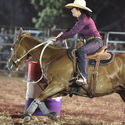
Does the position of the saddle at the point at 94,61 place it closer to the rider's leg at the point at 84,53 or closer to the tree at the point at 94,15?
the rider's leg at the point at 84,53

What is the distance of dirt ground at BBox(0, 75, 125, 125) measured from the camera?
646 centimetres

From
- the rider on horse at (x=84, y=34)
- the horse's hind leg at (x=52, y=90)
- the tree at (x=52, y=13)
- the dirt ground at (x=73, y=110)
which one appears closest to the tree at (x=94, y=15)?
the tree at (x=52, y=13)

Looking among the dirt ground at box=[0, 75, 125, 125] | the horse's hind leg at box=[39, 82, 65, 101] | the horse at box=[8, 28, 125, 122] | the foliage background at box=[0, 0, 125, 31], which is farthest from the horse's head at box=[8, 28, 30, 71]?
the foliage background at box=[0, 0, 125, 31]

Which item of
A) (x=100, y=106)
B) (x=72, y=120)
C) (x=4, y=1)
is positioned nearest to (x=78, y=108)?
(x=100, y=106)

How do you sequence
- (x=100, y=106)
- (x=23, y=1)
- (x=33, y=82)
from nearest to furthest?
1. (x=33, y=82)
2. (x=100, y=106)
3. (x=23, y=1)

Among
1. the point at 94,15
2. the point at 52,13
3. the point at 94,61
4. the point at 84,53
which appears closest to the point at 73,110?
the point at 94,61

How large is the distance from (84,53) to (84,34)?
1.39 feet

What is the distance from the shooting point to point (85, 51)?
5.61 m

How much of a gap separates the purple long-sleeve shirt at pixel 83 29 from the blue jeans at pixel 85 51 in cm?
16

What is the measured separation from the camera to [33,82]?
20.3 ft

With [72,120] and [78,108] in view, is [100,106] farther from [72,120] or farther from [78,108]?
[72,120]

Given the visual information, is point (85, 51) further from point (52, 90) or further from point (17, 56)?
point (17, 56)

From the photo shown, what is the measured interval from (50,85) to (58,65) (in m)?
0.41

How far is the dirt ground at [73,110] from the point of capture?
646 centimetres
